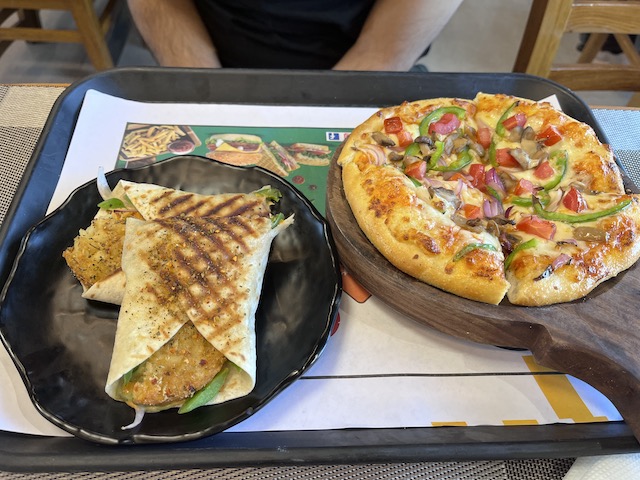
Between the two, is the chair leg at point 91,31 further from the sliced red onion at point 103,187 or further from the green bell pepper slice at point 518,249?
the green bell pepper slice at point 518,249

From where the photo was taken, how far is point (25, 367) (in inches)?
48.7

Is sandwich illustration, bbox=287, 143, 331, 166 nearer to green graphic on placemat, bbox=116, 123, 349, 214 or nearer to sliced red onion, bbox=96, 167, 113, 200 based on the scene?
green graphic on placemat, bbox=116, 123, 349, 214

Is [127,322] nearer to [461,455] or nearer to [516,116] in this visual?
[461,455]

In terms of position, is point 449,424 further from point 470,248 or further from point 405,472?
point 470,248

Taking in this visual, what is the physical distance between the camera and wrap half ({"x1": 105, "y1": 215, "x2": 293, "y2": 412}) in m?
1.24

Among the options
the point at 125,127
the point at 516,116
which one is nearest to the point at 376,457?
the point at 516,116

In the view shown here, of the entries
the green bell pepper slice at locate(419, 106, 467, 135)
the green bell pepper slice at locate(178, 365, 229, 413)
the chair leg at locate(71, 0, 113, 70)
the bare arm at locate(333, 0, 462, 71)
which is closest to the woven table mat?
the green bell pepper slice at locate(178, 365, 229, 413)

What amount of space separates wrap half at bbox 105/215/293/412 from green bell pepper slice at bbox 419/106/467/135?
593 mm

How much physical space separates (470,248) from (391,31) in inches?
58.3

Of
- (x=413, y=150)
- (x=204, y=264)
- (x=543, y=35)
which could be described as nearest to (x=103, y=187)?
(x=204, y=264)

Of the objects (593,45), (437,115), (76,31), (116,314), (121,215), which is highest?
(437,115)

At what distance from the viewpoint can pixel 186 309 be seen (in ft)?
4.25

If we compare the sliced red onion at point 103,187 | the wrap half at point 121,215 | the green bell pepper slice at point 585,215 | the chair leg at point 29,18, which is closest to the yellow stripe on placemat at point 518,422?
the green bell pepper slice at point 585,215

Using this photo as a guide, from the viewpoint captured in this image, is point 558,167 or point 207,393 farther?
point 558,167
